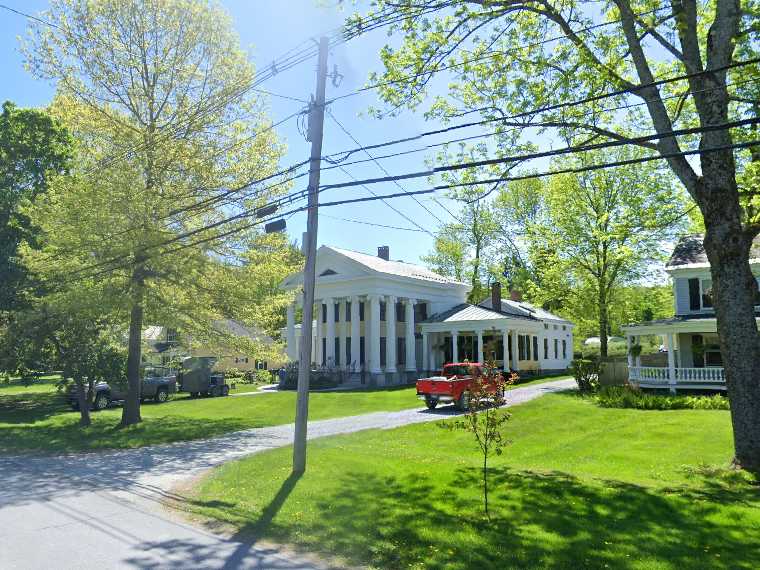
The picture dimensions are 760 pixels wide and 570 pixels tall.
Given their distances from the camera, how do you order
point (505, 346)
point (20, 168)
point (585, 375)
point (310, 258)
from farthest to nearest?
1. point (505, 346)
2. point (20, 168)
3. point (585, 375)
4. point (310, 258)

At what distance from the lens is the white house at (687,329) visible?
2625 centimetres

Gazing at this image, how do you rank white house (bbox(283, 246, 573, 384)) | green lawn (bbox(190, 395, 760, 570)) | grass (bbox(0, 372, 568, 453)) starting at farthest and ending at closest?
white house (bbox(283, 246, 573, 384)) < grass (bbox(0, 372, 568, 453)) < green lawn (bbox(190, 395, 760, 570))

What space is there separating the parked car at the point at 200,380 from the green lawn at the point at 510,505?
848 inches

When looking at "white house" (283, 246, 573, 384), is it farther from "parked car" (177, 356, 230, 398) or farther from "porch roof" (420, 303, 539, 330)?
"parked car" (177, 356, 230, 398)

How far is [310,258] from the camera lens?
11.5 metres

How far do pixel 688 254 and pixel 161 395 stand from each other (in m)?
30.1

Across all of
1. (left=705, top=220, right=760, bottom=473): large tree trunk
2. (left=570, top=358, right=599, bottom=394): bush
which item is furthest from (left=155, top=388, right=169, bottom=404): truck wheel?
(left=705, top=220, right=760, bottom=473): large tree trunk

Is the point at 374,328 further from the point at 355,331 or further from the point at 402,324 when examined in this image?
the point at 402,324

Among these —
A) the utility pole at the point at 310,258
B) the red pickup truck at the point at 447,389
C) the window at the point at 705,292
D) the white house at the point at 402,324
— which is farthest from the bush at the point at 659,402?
the white house at the point at 402,324

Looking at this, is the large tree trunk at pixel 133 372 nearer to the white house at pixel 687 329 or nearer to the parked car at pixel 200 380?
the parked car at pixel 200 380

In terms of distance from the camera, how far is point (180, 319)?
65.1ft

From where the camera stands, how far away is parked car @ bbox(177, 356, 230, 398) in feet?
111

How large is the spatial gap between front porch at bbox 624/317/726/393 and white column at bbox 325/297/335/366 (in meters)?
20.2

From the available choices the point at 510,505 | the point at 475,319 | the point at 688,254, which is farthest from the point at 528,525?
the point at 475,319
